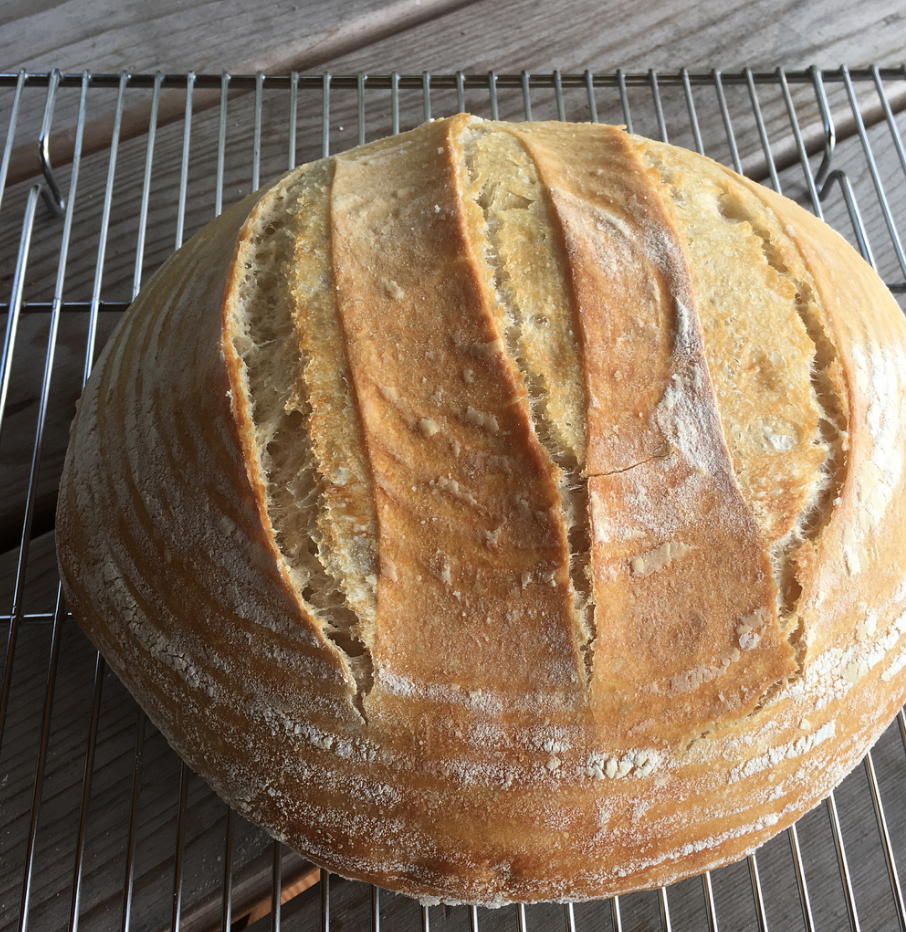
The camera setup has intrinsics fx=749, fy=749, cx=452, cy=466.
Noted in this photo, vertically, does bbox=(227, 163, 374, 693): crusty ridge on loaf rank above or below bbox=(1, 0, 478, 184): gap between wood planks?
below

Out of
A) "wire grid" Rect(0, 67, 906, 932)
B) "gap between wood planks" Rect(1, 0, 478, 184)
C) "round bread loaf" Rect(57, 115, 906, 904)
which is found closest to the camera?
"round bread loaf" Rect(57, 115, 906, 904)

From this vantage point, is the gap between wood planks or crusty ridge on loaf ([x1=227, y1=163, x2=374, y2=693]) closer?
crusty ridge on loaf ([x1=227, y1=163, x2=374, y2=693])

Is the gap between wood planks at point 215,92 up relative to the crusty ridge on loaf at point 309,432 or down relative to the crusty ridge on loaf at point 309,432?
up

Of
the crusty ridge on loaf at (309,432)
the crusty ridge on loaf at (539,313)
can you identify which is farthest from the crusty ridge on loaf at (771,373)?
the crusty ridge on loaf at (309,432)

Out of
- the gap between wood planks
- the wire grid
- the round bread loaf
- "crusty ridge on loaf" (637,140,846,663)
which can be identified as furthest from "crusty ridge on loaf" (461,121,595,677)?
the gap between wood planks

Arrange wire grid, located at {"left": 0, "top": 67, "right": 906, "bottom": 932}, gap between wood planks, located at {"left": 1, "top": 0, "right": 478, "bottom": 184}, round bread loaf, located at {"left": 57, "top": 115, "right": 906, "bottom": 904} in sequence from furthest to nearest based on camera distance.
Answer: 1. gap between wood planks, located at {"left": 1, "top": 0, "right": 478, "bottom": 184}
2. wire grid, located at {"left": 0, "top": 67, "right": 906, "bottom": 932}
3. round bread loaf, located at {"left": 57, "top": 115, "right": 906, "bottom": 904}

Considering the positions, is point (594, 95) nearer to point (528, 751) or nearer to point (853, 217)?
point (853, 217)

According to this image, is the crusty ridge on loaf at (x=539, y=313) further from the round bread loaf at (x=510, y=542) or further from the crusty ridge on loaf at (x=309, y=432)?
the crusty ridge on loaf at (x=309, y=432)

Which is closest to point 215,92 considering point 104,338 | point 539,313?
point 104,338

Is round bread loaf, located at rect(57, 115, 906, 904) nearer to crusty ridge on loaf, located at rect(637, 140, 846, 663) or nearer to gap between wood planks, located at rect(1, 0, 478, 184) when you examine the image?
crusty ridge on loaf, located at rect(637, 140, 846, 663)
